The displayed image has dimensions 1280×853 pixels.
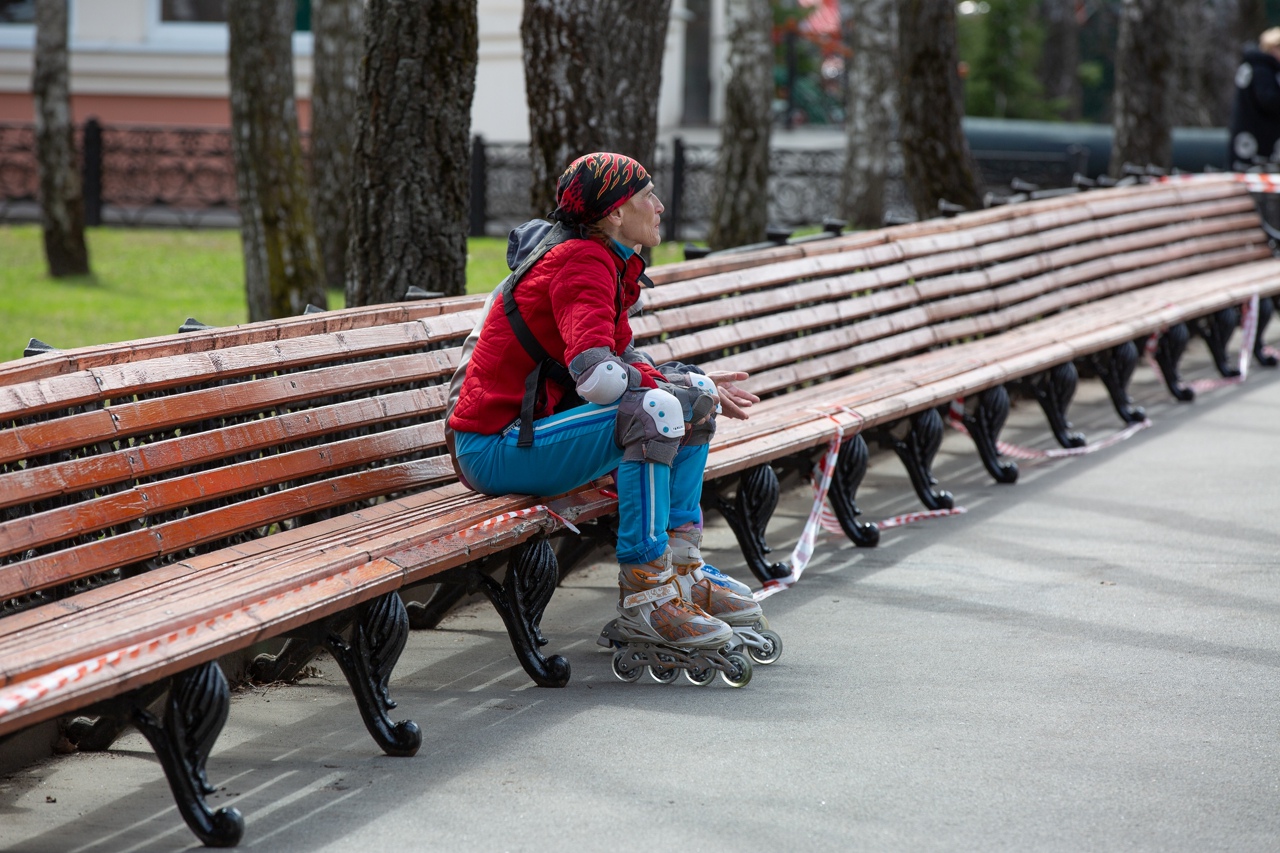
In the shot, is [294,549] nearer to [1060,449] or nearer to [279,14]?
[1060,449]

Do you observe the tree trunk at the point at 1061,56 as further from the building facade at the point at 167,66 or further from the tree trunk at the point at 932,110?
the tree trunk at the point at 932,110

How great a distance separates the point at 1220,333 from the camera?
9.29 metres

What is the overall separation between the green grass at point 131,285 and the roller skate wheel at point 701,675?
17.6ft

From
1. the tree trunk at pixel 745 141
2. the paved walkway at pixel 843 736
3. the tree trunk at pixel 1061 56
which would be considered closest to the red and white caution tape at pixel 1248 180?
the tree trunk at pixel 745 141

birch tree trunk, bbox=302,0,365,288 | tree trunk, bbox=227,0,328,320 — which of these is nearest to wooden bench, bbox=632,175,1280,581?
tree trunk, bbox=227,0,328,320

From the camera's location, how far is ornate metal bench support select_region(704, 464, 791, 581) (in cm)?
538

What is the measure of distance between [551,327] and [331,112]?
28.6 ft

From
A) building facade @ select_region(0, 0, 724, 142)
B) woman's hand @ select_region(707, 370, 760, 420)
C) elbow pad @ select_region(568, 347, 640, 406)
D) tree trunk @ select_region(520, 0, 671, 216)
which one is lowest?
woman's hand @ select_region(707, 370, 760, 420)

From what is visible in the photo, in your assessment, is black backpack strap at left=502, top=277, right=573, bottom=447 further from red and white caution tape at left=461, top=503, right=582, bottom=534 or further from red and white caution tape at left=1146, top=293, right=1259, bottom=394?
red and white caution tape at left=1146, top=293, right=1259, bottom=394

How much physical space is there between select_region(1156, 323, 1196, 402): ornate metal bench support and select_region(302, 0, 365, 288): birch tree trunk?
6434 mm

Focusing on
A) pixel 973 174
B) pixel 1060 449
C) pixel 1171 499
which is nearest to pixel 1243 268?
pixel 973 174

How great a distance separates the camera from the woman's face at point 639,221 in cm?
443

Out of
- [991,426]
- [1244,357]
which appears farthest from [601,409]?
[1244,357]

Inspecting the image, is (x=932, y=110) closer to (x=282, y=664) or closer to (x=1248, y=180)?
(x=1248, y=180)
